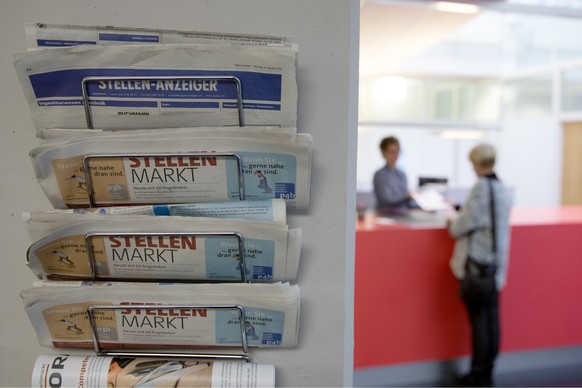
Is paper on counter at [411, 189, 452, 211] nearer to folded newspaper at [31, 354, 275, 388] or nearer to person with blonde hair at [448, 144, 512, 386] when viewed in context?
person with blonde hair at [448, 144, 512, 386]

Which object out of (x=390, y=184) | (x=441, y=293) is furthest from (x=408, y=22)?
(x=441, y=293)

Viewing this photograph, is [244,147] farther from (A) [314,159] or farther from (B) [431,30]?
(B) [431,30]

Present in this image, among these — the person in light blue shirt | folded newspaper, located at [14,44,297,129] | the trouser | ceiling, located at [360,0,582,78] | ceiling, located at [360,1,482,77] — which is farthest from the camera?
the person in light blue shirt

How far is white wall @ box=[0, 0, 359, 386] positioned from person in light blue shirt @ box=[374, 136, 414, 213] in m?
2.37

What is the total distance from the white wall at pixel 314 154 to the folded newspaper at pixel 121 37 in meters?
0.02

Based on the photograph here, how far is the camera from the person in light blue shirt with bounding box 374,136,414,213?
284 cm

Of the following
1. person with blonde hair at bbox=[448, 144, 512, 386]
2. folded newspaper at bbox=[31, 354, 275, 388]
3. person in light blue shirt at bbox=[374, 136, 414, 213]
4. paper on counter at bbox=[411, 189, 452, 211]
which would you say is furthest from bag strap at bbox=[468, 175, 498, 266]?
folded newspaper at bbox=[31, 354, 275, 388]

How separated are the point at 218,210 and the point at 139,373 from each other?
220mm

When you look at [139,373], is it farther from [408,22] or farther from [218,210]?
[408,22]

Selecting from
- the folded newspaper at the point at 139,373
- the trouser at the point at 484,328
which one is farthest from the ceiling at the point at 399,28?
the folded newspaper at the point at 139,373

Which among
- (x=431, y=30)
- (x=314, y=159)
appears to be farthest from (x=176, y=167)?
(x=431, y=30)

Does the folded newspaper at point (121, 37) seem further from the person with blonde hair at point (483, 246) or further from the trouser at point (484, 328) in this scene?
the trouser at point (484, 328)

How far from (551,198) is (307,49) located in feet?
21.6

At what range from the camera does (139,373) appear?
1.63 ft
